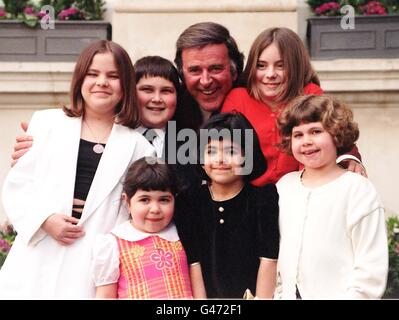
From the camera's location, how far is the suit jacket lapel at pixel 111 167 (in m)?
4.66

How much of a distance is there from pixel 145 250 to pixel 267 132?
0.85 metres

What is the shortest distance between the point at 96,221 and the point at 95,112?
1.73 feet

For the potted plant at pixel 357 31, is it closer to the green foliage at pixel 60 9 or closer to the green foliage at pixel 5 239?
the green foliage at pixel 60 9

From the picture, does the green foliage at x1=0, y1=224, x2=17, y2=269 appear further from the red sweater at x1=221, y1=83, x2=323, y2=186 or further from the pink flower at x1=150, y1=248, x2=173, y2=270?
the pink flower at x1=150, y1=248, x2=173, y2=270

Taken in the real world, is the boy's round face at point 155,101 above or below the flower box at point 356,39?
below

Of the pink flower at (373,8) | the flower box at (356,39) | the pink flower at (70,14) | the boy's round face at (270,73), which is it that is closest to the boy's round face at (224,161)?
the boy's round face at (270,73)

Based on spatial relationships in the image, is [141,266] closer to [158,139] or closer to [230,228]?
[230,228]

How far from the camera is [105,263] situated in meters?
4.55

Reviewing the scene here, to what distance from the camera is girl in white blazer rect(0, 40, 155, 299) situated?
465cm

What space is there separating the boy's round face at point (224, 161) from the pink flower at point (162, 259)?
395mm

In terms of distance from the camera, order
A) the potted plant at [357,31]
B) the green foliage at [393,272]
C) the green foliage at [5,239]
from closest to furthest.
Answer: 1. the green foliage at [393,272]
2. the green foliage at [5,239]
3. the potted plant at [357,31]

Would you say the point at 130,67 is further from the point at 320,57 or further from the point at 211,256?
the point at 320,57

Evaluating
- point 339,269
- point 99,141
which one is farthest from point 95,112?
point 339,269

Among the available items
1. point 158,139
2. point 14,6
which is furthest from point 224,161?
point 14,6
